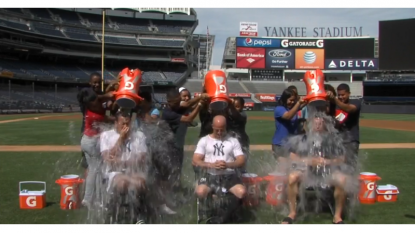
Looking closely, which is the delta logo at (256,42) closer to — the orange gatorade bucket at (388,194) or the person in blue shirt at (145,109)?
the orange gatorade bucket at (388,194)

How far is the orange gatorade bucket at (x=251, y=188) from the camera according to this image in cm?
538

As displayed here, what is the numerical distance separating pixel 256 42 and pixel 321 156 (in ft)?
181

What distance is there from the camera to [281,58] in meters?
58.8

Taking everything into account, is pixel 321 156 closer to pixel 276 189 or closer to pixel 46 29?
pixel 276 189

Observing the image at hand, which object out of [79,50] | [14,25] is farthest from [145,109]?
[79,50]

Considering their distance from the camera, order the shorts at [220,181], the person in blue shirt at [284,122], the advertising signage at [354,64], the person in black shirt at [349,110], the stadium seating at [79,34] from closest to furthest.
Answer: the shorts at [220,181] < the person in black shirt at [349,110] < the person in blue shirt at [284,122] < the stadium seating at [79,34] < the advertising signage at [354,64]

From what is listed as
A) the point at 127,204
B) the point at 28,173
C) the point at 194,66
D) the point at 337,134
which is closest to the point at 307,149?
the point at 337,134

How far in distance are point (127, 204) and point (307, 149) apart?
7.40ft

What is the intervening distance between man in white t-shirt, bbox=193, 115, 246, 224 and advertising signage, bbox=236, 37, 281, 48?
54807mm

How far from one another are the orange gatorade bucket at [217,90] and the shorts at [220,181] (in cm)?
81

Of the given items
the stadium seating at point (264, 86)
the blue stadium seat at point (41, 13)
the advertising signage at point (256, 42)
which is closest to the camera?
the blue stadium seat at point (41, 13)

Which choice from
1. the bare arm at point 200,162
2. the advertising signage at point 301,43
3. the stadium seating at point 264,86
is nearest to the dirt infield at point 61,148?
the bare arm at point 200,162

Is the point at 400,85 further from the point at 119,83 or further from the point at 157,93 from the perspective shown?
the point at 119,83

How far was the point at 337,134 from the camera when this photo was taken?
521 cm
